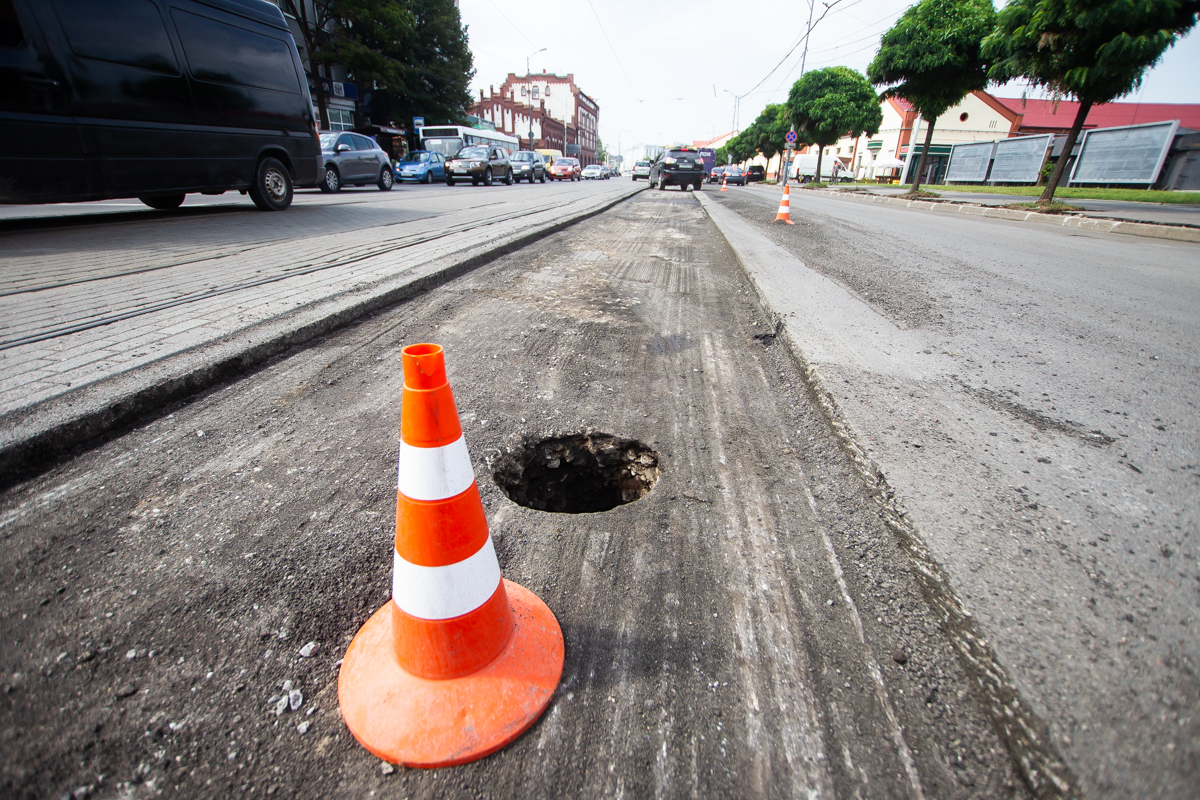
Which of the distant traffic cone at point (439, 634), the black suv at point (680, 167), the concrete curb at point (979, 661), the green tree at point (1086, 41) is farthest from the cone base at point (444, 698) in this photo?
the black suv at point (680, 167)

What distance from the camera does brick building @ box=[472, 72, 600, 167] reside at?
7006 centimetres

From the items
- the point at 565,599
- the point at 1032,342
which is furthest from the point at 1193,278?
the point at 565,599

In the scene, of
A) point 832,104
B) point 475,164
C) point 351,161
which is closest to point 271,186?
point 351,161

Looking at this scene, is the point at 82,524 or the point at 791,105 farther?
the point at 791,105

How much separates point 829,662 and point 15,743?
1870 mm

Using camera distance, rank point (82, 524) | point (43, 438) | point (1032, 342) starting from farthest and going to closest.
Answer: point (1032, 342), point (43, 438), point (82, 524)

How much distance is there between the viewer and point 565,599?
151cm

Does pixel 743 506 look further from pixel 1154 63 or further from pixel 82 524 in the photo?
pixel 1154 63

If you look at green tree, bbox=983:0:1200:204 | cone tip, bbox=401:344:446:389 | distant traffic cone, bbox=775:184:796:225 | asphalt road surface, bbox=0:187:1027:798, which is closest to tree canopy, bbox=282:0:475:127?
distant traffic cone, bbox=775:184:796:225

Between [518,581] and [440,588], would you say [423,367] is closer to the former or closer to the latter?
[440,588]

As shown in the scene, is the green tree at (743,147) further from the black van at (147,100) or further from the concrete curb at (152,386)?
the concrete curb at (152,386)

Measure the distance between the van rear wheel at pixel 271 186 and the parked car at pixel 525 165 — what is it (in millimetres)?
20647

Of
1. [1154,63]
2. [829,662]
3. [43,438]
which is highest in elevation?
[1154,63]

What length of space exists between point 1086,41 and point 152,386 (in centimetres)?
1736
